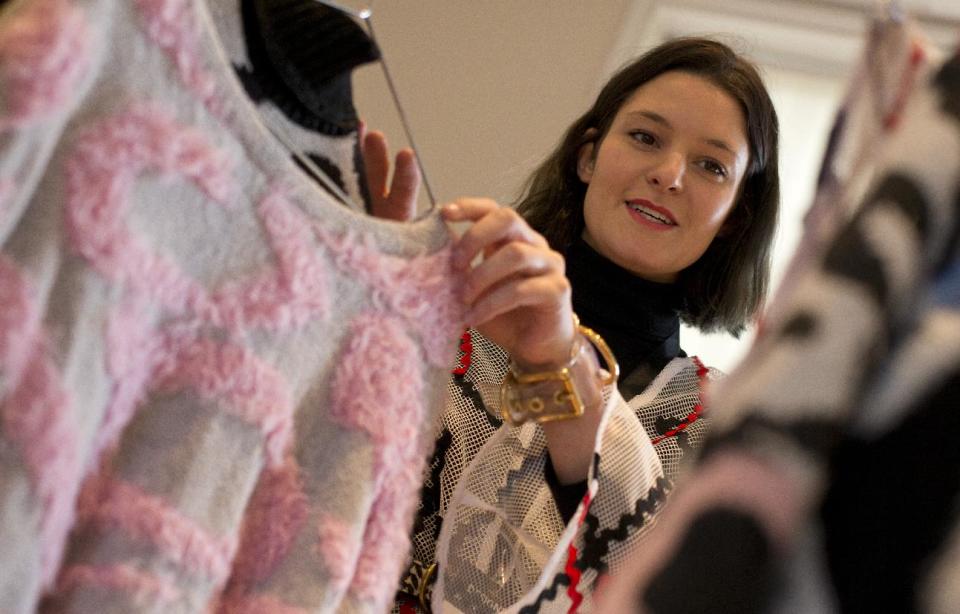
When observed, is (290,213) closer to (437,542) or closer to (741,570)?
(741,570)

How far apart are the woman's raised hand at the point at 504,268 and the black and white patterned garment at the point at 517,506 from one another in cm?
12

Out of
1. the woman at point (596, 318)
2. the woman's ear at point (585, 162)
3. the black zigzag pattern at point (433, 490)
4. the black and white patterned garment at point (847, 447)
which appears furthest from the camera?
the woman's ear at point (585, 162)

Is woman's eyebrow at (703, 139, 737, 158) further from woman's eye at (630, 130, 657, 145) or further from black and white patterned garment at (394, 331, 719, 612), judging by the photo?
black and white patterned garment at (394, 331, 719, 612)

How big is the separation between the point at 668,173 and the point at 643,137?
74 millimetres

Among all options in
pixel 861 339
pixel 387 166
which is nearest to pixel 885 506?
pixel 861 339

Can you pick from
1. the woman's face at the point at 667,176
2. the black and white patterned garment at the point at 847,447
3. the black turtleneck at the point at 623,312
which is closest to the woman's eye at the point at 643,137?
the woman's face at the point at 667,176

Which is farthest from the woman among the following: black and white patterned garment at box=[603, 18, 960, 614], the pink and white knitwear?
black and white patterned garment at box=[603, 18, 960, 614]

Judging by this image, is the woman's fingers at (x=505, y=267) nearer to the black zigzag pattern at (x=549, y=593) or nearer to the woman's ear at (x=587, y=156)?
the black zigzag pattern at (x=549, y=593)

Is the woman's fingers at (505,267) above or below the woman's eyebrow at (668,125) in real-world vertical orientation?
above

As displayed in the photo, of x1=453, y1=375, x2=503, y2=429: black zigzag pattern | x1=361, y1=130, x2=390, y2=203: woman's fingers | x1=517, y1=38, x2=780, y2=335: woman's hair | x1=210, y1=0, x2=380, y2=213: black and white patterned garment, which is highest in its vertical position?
x1=210, y1=0, x2=380, y2=213: black and white patterned garment

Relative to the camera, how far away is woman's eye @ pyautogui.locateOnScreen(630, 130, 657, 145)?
1.15m

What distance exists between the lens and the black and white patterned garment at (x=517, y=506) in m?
0.85

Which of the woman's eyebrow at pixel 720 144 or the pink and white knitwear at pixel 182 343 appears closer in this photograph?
the pink and white knitwear at pixel 182 343

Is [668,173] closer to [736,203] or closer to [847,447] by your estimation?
[736,203]
